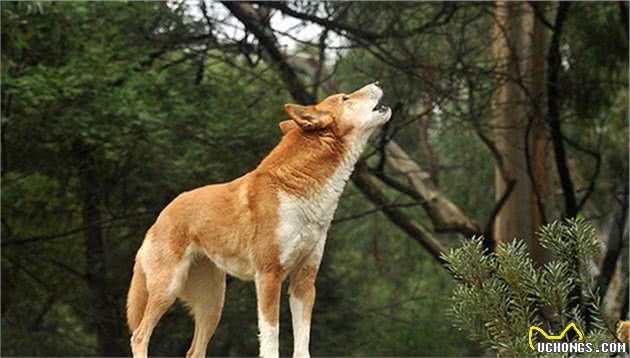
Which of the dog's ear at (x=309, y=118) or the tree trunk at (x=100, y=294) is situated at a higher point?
the tree trunk at (x=100, y=294)

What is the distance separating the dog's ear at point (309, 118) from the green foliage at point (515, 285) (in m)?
1.65

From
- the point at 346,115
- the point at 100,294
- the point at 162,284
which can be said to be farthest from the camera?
the point at 100,294

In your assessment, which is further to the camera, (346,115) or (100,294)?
(100,294)

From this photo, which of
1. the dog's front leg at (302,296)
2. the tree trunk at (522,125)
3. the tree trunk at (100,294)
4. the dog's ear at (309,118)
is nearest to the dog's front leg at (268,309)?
the dog's front leg at (302,296)

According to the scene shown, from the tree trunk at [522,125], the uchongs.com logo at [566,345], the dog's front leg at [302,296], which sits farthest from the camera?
the tree trunk at [522,125]

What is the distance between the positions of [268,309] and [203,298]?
0.58 m

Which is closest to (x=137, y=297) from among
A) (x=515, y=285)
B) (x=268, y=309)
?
(x=268, y=309)

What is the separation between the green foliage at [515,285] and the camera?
10.8 feet

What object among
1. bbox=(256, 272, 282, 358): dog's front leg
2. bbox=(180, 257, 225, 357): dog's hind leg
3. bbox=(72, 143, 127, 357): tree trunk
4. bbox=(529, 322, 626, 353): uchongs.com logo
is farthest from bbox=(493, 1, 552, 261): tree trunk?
bbox=(529, 322, 626, 353): uchongs.com logo

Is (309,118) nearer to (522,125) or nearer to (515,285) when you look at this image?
(515,285)

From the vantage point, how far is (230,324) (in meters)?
11.7

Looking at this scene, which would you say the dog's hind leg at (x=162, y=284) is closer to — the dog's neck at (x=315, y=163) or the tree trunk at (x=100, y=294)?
the dog's neck at (x=315, y=163)

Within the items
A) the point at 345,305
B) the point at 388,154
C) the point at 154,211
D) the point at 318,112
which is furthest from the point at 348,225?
the point at 318,112

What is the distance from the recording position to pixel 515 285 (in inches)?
132
